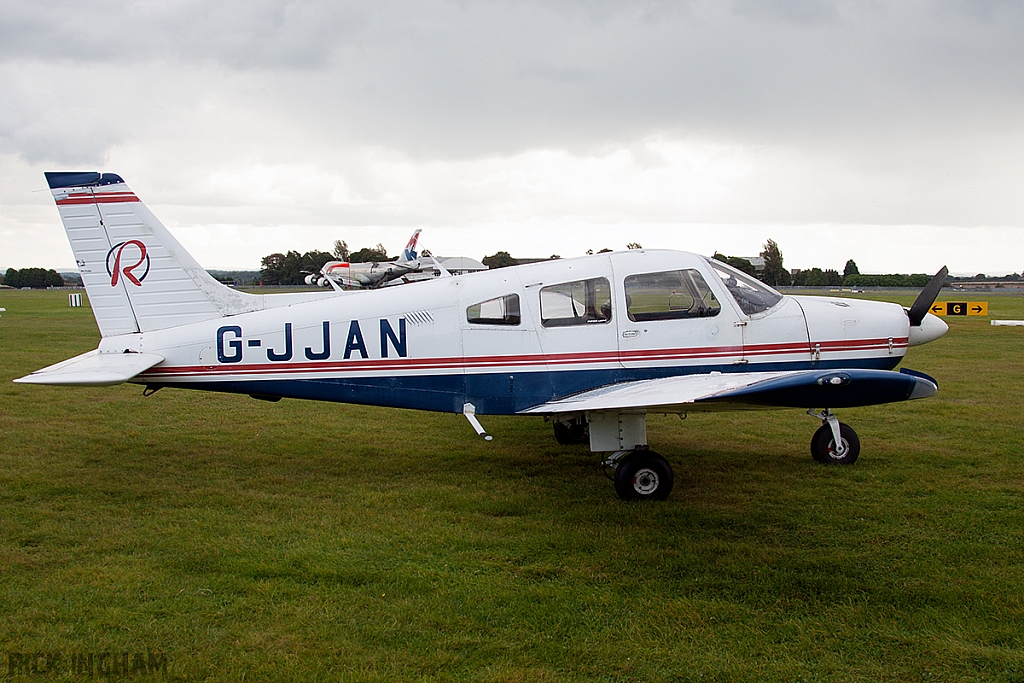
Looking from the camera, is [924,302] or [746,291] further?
[924,302]

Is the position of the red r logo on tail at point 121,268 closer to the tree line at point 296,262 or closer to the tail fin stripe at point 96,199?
the tail fin stripe at point 96,199

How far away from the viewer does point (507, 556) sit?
551 centimetres

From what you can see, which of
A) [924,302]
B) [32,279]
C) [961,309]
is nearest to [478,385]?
[924,302]

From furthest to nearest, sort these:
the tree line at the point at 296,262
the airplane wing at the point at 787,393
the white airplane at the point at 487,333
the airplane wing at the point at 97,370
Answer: the tree line at the point at 296,262 → the white airplane at the point at 487,333 → the airplane wing at the point at 97,370 → the airplane wing at the point at 787,393

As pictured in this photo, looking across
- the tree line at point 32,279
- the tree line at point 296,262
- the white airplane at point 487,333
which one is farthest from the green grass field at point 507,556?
the tree line at point 32,279

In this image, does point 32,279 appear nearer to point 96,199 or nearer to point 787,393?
point 96,199

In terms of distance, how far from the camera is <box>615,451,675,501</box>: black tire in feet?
22.6

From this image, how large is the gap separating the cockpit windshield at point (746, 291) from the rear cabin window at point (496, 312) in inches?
80.8

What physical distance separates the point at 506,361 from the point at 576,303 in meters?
0.90

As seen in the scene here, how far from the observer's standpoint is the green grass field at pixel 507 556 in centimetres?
413

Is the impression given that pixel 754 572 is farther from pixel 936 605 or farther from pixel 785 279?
pixel 785 279

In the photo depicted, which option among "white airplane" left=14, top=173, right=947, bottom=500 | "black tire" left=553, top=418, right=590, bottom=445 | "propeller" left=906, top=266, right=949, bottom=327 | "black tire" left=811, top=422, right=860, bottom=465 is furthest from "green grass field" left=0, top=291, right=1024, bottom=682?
"propeller" left=906, top=266, right=949, bottom=327

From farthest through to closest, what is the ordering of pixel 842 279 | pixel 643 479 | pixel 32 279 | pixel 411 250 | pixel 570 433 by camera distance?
pixel 32 279 < pixel 842 279 < pixel 411 250 < pixel 570 433 < pixel 643 479

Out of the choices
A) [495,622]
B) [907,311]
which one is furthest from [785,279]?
[495,622]
